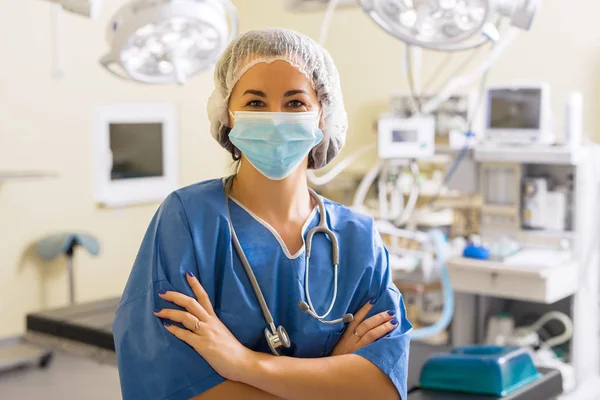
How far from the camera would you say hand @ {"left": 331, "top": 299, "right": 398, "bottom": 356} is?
55.4 inches

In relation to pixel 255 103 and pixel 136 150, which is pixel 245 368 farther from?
pixel 136 150

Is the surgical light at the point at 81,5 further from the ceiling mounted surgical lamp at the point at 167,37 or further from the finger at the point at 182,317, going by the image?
the finger at the point at 182,317

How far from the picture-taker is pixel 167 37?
91.6 inches

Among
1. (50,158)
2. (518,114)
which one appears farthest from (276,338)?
(50,158)

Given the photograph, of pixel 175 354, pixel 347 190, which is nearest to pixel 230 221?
pixel 175 354

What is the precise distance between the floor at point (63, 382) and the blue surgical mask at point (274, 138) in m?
2.77

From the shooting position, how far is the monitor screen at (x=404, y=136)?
3.64 meters

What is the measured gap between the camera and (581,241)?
3529 millimetres

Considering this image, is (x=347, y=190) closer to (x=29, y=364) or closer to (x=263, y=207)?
(x=29, y=364)

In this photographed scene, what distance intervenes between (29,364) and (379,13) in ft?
10.9

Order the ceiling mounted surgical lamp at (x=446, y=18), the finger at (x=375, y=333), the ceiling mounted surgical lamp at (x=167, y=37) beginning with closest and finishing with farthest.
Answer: the finger at (x=375, y=333), the ceiling mounted surgical lamp at (x=446, y=18), the ceiling mounted surgical lamp at (x=167, y=37)

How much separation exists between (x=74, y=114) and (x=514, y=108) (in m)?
2.61

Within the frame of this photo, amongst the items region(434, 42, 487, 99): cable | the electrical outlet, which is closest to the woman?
region(434, 42, 487, 99): cable

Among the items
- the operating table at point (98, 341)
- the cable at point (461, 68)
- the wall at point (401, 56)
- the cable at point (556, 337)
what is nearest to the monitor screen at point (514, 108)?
the cable at point (556, 337)
